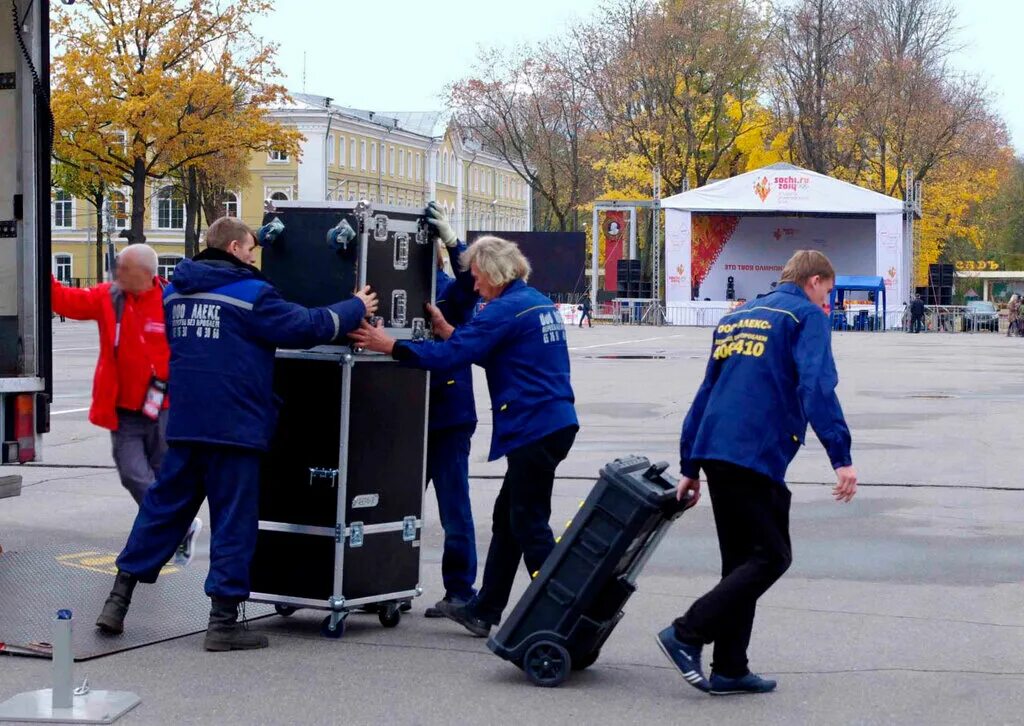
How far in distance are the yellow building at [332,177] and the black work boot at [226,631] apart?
67.5 m

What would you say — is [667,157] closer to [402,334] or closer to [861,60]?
[861,60]

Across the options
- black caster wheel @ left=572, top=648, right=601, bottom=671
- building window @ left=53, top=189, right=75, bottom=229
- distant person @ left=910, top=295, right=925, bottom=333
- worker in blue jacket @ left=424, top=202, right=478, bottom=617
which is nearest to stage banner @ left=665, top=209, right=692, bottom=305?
distant person @ left=910, top=295, right=925, bottom=333

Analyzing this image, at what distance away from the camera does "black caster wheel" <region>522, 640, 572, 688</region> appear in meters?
5.73

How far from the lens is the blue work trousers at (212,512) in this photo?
6.22m

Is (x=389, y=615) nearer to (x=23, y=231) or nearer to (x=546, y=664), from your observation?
(x=546, y=664)

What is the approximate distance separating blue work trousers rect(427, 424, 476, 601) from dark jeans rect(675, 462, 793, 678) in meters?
1.54

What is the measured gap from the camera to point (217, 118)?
49.8 m

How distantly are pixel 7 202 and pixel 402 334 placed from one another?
2.34 m

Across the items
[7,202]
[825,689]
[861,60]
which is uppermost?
[861,60]

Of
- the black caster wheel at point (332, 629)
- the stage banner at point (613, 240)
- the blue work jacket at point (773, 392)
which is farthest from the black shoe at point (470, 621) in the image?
the stage banner at point (613, 240)

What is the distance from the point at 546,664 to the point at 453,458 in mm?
1481

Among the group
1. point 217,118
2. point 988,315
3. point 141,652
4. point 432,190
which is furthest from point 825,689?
point 432,190

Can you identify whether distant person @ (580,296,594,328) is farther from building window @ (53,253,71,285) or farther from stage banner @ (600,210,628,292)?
building window @ (53,253,71,285)

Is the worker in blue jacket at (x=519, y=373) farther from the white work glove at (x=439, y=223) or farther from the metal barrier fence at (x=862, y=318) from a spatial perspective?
the metal barrier fence at (x=862, y=318)
